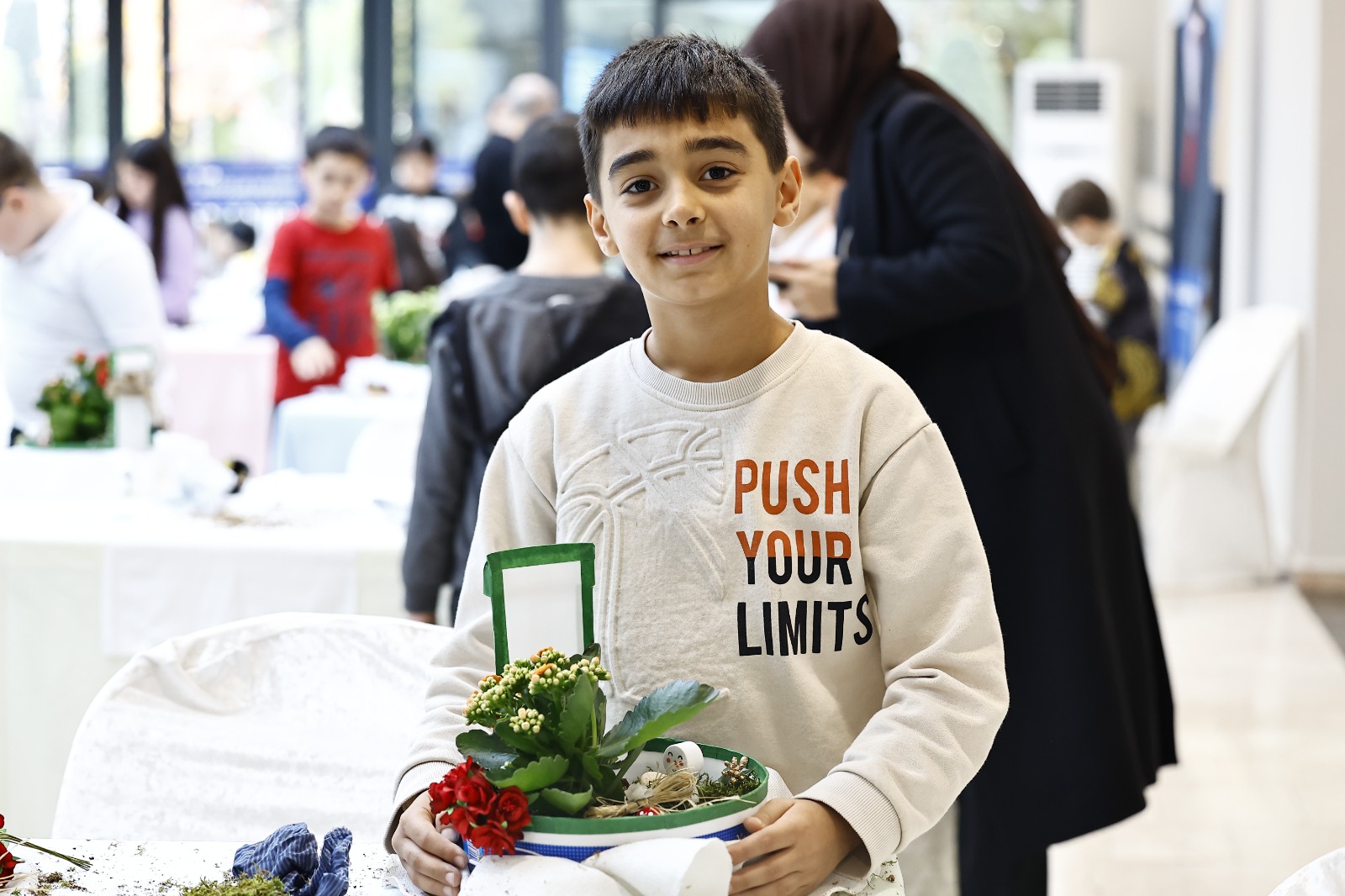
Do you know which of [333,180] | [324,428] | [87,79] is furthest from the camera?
[87,79]

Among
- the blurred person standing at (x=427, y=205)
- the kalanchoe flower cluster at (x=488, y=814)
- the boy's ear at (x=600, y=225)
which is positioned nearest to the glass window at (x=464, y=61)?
the blurred person standing at (x=427, y=205)

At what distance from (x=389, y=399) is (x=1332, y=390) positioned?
375cm

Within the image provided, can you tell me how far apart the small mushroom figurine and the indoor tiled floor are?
2350 millimetres

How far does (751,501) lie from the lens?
1232 millimetres

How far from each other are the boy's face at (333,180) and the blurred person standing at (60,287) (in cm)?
106

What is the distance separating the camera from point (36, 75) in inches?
429

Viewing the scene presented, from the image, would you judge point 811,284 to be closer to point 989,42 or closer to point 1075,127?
point 1075,127

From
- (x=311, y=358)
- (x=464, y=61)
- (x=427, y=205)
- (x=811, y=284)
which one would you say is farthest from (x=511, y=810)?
(x=464, y=61)

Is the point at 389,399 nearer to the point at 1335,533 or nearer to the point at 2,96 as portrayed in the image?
the point at 1335,533

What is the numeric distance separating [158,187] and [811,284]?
215 inches

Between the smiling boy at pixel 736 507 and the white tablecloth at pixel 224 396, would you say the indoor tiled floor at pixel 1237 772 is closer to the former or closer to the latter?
the smiling boy at pixel 736 507

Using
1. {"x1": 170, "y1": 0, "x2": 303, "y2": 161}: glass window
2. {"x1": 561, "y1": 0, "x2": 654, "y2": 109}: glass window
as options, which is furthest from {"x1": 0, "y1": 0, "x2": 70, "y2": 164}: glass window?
{"x1": 561, "y1": 0, "x2": 654, "y2": 109}: glass window

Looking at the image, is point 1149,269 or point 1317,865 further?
point 1149,269

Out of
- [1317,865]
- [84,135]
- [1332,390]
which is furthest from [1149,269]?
[1317,865]
